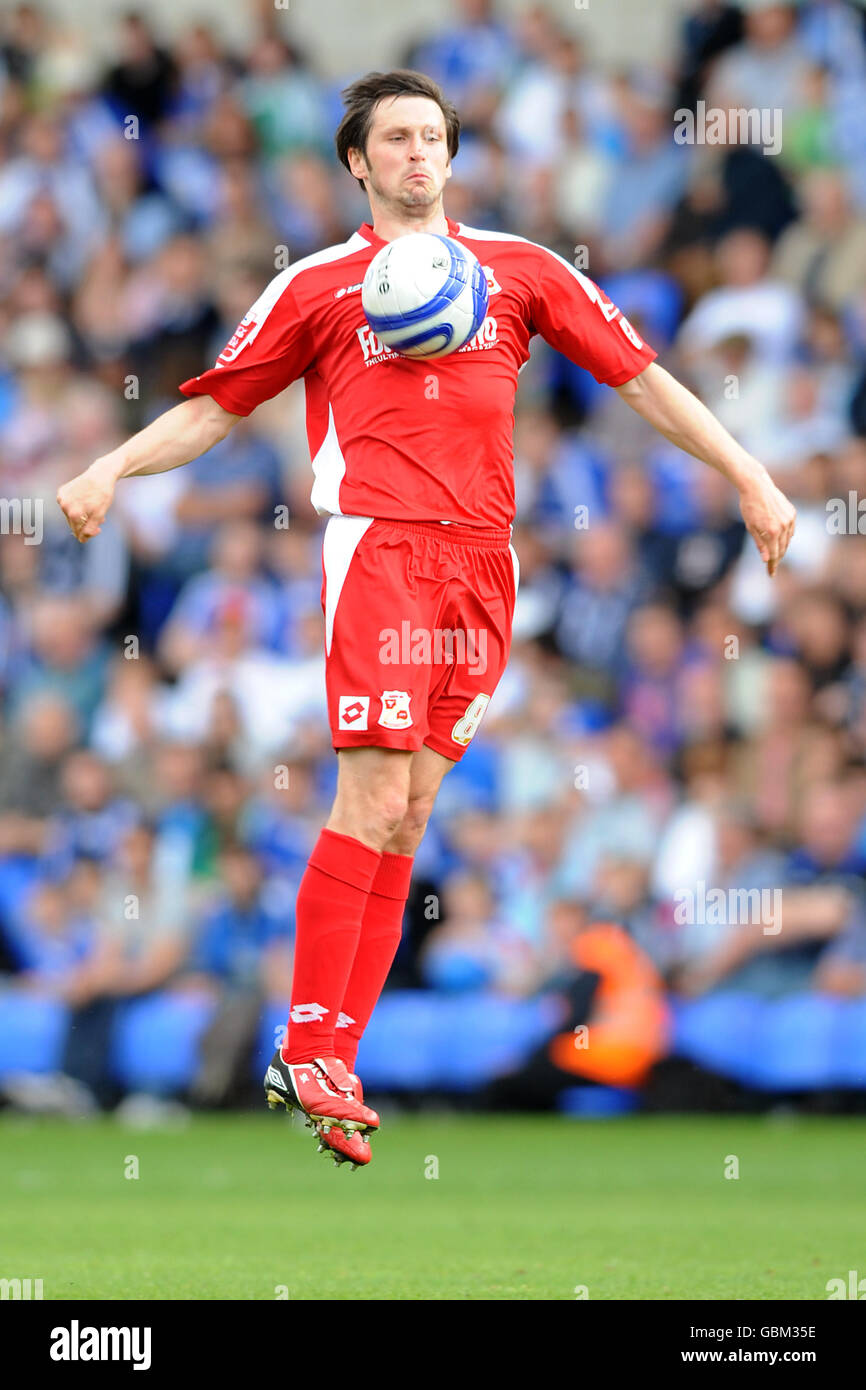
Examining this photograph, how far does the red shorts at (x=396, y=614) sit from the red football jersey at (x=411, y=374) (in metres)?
0.07

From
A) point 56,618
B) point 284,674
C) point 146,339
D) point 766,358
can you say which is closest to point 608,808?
point 284,674

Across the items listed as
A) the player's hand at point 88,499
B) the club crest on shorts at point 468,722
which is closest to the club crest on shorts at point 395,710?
the club crest on shorts at point 468,722

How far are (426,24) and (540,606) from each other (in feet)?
23.2

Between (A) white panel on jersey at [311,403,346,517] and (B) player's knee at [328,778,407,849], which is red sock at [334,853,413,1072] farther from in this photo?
(A) white panel on jersey at [311,403,346,517]

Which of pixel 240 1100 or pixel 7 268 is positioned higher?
pixel 7 268

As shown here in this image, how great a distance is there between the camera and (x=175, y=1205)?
9.53m

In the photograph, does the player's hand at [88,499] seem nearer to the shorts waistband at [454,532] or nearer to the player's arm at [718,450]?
the shorts waistband at [454,532]

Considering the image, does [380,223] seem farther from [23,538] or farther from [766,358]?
[23,538]

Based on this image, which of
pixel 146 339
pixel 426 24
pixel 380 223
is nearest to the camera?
pixel 380 223

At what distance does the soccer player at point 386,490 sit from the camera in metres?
6.42

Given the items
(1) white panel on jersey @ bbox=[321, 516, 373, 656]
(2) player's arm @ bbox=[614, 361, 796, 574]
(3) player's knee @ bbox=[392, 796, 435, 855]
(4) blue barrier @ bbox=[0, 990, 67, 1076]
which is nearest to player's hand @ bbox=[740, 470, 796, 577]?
(2) player's arm @ bbox=[614, 361, 796, 574]

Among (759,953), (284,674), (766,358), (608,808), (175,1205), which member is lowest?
(175,1205)

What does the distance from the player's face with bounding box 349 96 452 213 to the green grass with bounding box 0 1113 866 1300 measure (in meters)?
3.17

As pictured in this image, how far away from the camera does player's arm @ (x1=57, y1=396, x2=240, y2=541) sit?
6.34m
